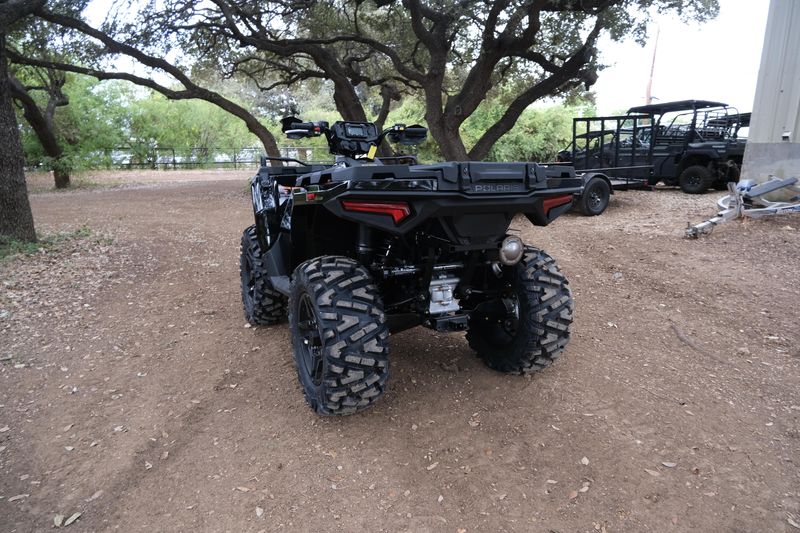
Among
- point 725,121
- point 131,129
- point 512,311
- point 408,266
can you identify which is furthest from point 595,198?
point 131,129

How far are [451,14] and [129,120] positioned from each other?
1988cm

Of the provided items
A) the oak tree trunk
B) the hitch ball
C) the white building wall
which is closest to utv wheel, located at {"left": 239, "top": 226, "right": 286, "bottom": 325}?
the hitch ball

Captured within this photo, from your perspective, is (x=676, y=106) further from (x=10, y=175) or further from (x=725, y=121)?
(x=10, y=175)

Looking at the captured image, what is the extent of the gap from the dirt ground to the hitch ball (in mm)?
885

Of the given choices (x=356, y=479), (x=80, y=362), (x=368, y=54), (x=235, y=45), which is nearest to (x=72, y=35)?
(x=235, y=45)

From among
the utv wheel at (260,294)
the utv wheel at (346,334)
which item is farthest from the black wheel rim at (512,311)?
the utv wheel at (260,294)

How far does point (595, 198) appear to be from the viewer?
9781 mm

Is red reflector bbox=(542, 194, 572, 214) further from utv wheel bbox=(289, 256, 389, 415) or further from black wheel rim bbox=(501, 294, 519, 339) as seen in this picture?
utv wheel bbox=(289, 256, 389, 415)

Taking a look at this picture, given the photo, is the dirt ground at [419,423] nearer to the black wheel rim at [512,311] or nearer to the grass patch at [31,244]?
the black wheel rim at [512,311]

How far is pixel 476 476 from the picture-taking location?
2.53 m

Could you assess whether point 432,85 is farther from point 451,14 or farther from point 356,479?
point 356,479

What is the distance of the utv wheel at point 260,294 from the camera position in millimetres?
4340

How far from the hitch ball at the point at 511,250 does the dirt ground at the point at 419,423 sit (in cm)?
89

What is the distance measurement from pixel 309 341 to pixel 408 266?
0.76m
